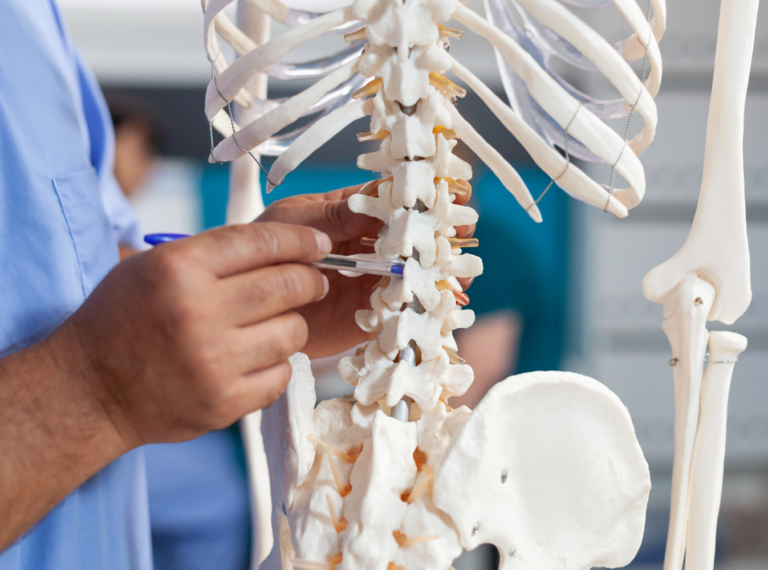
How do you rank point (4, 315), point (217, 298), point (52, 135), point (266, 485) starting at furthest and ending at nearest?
point (266, 485) → point (52, 135) → point (4, 315) → point (217, 298)

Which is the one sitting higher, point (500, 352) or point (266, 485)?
point (266, 485)

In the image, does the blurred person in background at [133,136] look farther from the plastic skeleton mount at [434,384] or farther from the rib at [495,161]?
the rib at [495,161]

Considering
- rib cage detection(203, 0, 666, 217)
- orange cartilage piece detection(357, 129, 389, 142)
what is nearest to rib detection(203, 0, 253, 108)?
rib cage detection(203, 0, 666, 217)

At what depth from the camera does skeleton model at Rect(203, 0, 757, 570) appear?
426 mm

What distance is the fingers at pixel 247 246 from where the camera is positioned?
38 cm

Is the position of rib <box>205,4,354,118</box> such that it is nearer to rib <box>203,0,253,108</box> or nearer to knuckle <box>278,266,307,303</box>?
rib <box>203,0,253,108</box>

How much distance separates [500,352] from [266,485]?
3.16 ft

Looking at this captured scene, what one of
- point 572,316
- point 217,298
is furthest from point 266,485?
point 572,316

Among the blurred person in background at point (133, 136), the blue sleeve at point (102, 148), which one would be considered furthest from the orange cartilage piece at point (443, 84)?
the blurred person in background at point (133, 136)

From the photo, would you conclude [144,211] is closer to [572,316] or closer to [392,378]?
[572,316]

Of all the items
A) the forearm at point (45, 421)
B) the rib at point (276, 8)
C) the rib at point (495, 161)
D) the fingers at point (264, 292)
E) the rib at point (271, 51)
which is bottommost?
the forearm at point (45, 421)

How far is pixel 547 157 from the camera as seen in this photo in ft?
1.45

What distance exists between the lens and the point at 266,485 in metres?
0.80

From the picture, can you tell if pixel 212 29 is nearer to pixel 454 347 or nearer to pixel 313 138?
pixel 313 138
